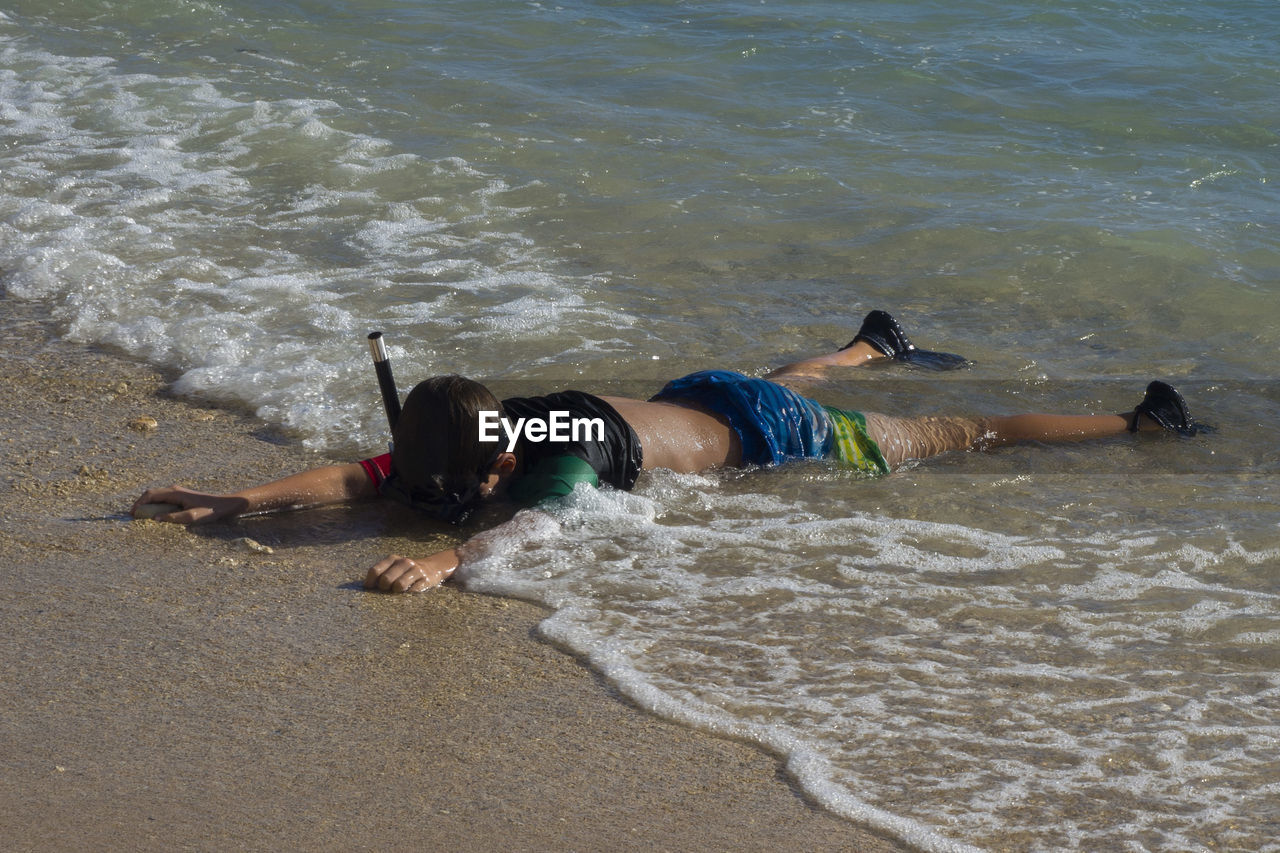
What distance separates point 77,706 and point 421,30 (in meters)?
10.7

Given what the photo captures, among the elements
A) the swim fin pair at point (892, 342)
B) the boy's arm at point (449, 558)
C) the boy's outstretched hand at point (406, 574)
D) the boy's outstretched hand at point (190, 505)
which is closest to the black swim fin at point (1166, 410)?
the swim fin pair at point (892, 342)

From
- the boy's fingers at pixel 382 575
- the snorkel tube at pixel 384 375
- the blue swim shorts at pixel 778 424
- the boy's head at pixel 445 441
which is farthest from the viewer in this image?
the blue swim shorts at pixel 778 424

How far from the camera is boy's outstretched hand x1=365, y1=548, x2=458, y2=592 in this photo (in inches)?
153

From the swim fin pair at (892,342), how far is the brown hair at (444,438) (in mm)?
2402

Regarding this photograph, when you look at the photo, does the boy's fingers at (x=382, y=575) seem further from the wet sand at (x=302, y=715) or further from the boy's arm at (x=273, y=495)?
the boy's arm at (x=273, y=495)

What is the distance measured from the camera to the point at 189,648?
138 inches

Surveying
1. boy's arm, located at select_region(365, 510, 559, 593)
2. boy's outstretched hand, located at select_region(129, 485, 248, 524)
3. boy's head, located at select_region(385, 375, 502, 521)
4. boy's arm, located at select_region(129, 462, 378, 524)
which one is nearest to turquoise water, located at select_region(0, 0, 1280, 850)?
boy's arm, located at select_region(365, 510, 559, 593)

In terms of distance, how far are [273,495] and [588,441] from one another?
3.49 ft

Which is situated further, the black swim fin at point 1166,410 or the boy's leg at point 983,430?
the black swim fin at point 1166,410

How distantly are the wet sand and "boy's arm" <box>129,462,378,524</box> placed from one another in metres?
0.06

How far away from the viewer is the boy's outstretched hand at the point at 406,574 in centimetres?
389

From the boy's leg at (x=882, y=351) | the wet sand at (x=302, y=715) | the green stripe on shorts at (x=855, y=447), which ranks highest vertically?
the boy's leg at (x=882, y=351)

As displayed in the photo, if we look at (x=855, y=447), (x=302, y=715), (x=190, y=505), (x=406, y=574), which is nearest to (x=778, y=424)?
(x=855, y=447)

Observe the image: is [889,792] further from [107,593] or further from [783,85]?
[783,85]
